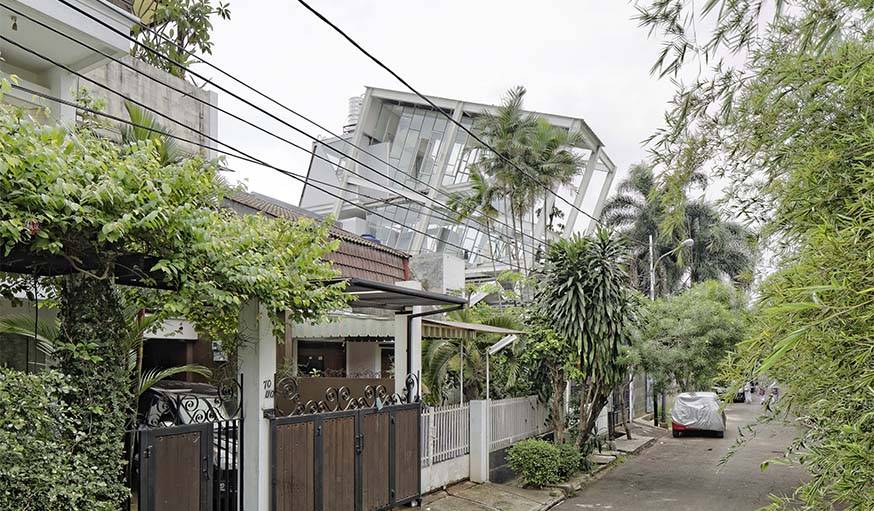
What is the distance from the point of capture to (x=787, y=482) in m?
14.4

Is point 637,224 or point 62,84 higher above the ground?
point 637,224

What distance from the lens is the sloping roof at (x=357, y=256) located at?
14633mm

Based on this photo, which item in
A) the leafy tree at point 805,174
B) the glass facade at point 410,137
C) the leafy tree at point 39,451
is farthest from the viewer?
the glass facade at point 410,137

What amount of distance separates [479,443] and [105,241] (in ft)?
31.1

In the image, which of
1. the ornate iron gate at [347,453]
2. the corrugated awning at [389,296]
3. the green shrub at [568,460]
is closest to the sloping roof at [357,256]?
the corrugated awning at [389,296]

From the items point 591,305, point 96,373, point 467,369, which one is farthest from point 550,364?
point 96,373

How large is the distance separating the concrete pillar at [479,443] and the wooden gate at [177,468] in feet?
23.8

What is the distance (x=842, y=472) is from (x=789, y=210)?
5.72 feet

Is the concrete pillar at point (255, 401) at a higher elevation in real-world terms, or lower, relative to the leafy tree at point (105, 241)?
lower

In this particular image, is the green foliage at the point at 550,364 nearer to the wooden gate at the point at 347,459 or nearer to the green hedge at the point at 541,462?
the green hedge at the point at 541,462

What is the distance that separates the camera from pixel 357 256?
16.3m

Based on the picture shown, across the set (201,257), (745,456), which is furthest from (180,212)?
(745,456)

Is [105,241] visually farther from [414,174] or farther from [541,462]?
[414,174]

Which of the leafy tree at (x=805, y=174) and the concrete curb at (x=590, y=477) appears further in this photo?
the concrete curb at (x=590, y=477)
